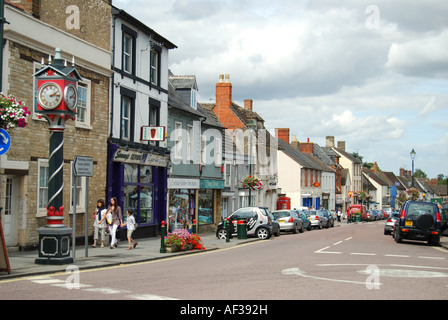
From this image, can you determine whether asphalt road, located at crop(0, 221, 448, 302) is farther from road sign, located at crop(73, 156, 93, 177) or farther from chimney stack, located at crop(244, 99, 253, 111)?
chimney stack, located at crop(244, 99, 253, 111)

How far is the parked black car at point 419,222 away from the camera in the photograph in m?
24.8

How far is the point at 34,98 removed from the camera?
1867 centimetres

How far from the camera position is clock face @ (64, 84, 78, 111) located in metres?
14.3

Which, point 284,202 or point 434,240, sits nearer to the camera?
point 434,240

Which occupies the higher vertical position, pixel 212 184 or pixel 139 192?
pixel 212 184

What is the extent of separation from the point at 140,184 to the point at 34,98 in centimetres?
883

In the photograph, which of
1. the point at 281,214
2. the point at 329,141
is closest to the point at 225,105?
the point at 281,214

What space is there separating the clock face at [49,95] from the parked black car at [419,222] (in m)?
16.7

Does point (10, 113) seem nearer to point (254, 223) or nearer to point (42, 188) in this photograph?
point (42, 188)

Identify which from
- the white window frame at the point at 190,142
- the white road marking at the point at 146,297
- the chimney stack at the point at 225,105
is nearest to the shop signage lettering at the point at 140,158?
the white window frame at the point at 190,142

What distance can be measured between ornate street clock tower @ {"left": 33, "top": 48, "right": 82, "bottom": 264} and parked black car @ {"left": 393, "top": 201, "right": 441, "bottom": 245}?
16159 mm

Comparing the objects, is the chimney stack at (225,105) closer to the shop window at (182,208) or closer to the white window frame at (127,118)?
the shop window at (182,208)
